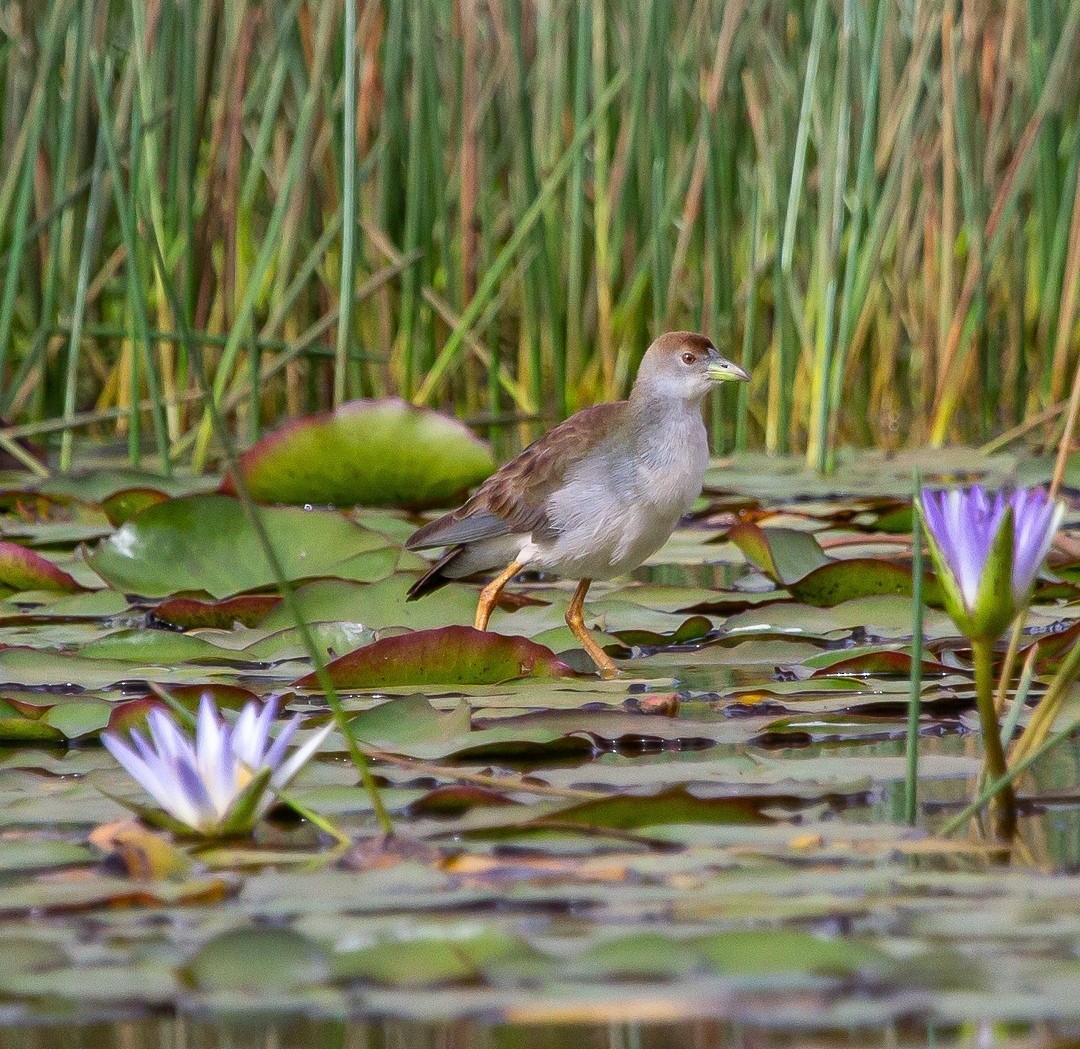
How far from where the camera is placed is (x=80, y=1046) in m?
1.33

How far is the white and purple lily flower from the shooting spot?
171 centimetres

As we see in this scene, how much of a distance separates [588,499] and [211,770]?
179 cm

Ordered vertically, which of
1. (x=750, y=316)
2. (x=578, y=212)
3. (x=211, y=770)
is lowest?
(x=211, y=770)

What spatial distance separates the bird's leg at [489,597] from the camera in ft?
11.0

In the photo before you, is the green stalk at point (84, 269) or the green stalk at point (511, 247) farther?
the green stalk at point (511, 247)

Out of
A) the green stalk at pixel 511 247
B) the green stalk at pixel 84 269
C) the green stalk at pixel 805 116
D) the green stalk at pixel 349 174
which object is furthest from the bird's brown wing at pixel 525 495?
the green stalk at pixel 511 247

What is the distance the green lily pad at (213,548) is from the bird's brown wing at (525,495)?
155 mm

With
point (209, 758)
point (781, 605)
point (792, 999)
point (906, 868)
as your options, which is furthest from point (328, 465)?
point (792, 999)

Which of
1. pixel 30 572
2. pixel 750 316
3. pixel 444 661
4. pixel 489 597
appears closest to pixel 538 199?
pixel 750 316

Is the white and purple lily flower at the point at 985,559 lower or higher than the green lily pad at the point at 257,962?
higher

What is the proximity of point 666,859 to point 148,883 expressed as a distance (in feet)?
1.66

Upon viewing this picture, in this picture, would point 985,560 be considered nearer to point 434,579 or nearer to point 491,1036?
point 491,1036

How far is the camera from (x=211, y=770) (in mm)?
1810

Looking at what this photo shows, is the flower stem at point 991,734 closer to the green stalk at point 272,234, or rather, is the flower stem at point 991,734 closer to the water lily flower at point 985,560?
the water lily flower at point 985,560
